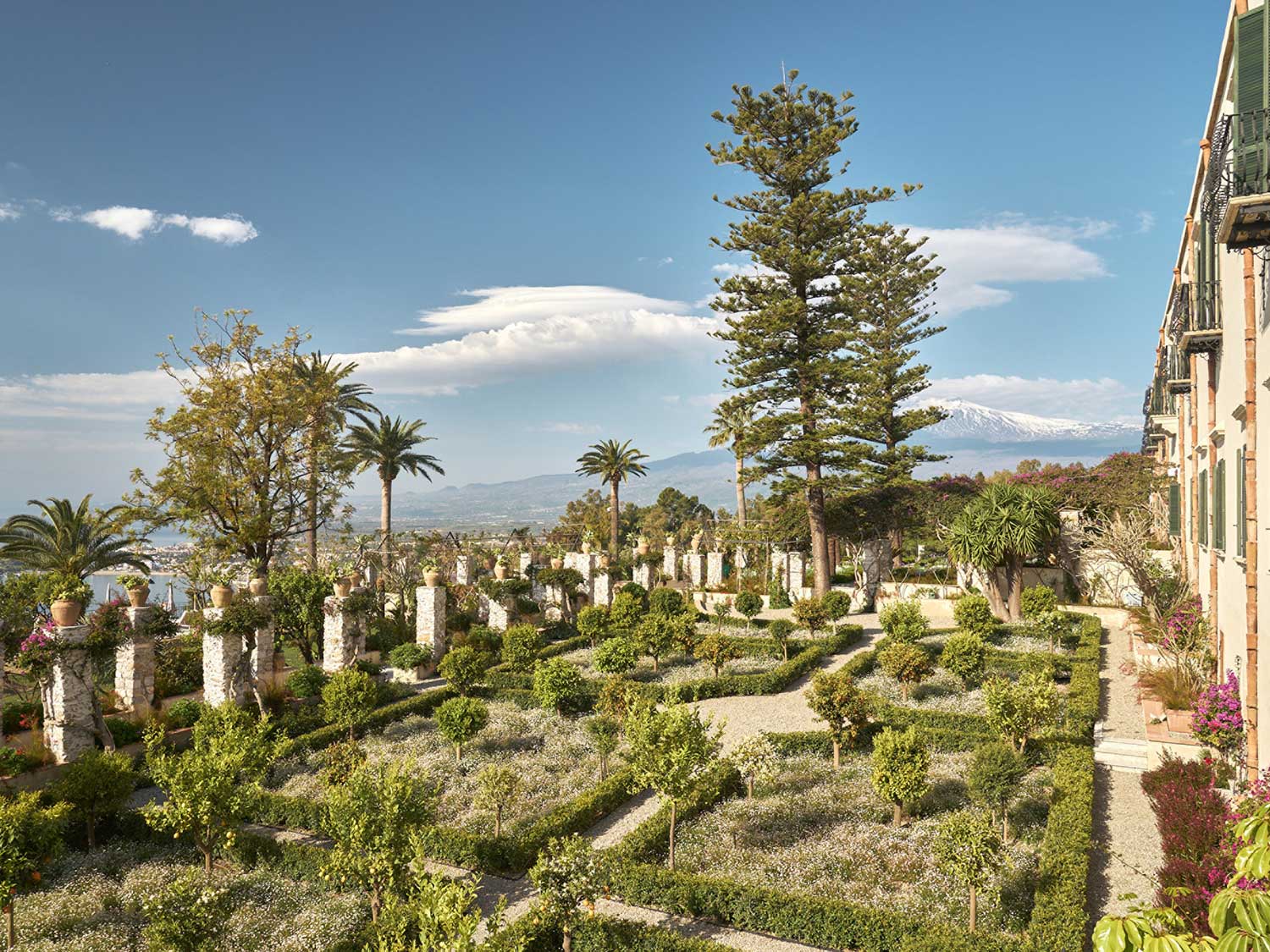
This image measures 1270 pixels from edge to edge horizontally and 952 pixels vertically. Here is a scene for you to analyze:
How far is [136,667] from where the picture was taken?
1645cm

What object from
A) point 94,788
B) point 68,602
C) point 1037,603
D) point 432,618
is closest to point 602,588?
point 432,618

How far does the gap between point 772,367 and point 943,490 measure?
400 inches

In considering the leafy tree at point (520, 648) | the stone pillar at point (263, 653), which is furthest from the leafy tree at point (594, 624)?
the stone pillar at point (263, 653)

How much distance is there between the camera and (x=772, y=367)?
3023cm

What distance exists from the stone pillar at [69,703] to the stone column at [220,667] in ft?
8.15

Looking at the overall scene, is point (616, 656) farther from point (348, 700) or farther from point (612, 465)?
point (612, 465)

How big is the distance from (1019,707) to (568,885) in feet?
28.3

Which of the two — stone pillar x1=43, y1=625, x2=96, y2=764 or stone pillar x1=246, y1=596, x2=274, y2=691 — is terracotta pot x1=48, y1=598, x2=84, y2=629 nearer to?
stone pillar x1=43, y1=625, x2=96, y2=764

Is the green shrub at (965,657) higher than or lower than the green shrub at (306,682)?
higher

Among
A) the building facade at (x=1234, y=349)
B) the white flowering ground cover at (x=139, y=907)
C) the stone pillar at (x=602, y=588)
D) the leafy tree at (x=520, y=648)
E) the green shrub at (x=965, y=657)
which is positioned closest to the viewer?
the building facade at (x=1234, y=349)

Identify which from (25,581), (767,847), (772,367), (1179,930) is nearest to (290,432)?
(25,581)

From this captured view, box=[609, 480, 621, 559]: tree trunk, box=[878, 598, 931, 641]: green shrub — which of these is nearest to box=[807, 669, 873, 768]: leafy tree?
box=[878, 598, 931, 641]: green shrub

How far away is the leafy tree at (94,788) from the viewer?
11.4 m

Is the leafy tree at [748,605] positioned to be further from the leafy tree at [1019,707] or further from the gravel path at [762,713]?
the leafy tree at [1019,707]
